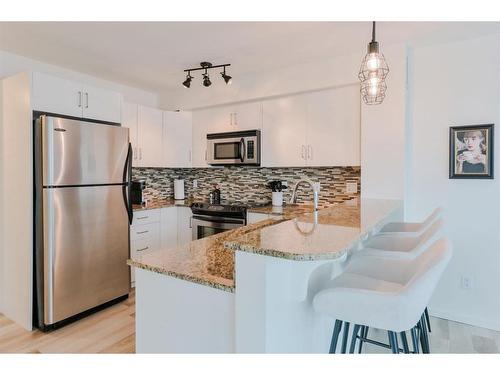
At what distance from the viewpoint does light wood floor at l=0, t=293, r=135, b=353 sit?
2.28 m

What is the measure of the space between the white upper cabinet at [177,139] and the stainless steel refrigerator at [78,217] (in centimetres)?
102

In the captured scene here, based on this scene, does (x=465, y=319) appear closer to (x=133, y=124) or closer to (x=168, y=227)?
(x=168, y=227)

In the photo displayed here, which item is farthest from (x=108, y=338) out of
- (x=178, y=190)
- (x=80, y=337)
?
(x=178, y=190)

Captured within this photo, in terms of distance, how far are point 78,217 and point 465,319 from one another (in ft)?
10.9

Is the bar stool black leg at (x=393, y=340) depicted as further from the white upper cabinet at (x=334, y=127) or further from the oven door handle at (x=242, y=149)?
the oven door handle at (x=242, y=149)

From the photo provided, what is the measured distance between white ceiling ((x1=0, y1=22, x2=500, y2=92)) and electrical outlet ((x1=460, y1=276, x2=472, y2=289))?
1962 mm

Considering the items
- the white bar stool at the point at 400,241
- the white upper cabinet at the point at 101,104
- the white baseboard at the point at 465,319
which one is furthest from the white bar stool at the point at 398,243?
the white upper cabinet at the point at 101,104

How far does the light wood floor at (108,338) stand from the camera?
7.45ft

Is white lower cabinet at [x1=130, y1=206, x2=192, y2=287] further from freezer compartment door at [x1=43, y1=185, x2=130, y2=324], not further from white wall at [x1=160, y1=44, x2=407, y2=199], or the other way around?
white wall at [x1=160, y1=44, x2=407, y2=199]

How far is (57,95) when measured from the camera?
8.83 ft

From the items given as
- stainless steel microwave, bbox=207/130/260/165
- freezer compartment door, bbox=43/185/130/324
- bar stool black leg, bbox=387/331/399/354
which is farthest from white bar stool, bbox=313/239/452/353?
stainless steel microwave, bbox=207/130/260/165
